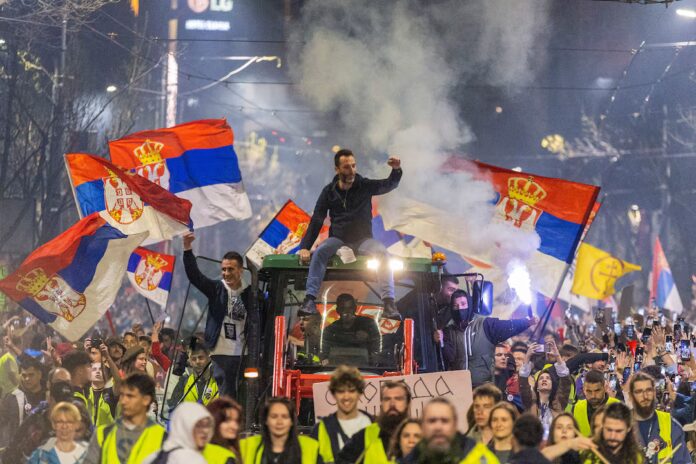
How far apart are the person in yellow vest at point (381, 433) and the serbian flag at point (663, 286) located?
1685 centimetres

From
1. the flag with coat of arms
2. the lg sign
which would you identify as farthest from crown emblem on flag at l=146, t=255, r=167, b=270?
the lg sign

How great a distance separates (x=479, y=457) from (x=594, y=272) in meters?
15.2

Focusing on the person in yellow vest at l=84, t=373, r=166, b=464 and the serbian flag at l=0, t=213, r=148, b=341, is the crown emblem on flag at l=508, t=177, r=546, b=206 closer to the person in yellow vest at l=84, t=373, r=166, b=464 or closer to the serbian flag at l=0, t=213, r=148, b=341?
the serbian flag at l=0, t=213, r=148, b=341

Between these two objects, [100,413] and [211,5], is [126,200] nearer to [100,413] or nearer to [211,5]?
[100,413]

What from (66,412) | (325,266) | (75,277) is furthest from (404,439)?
(75,277)

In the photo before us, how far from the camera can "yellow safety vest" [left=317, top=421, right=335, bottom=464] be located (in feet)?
24.0

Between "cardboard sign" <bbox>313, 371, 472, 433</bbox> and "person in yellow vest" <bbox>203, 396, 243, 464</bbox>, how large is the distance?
64.0 inches

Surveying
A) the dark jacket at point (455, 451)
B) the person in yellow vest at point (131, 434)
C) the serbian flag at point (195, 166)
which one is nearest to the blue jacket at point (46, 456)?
the person in yellow vest at point (131, 434)

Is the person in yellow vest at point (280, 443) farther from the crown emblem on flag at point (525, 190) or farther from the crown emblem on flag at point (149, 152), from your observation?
the crown emblem on flag at point (149, 152)

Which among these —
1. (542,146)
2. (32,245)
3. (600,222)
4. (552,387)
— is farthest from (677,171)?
(552,387)

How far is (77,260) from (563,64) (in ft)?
135

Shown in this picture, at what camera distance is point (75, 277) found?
45.2 feet

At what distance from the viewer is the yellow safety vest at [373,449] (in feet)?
23.1

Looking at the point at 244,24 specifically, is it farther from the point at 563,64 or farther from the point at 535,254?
the point at 535,254
